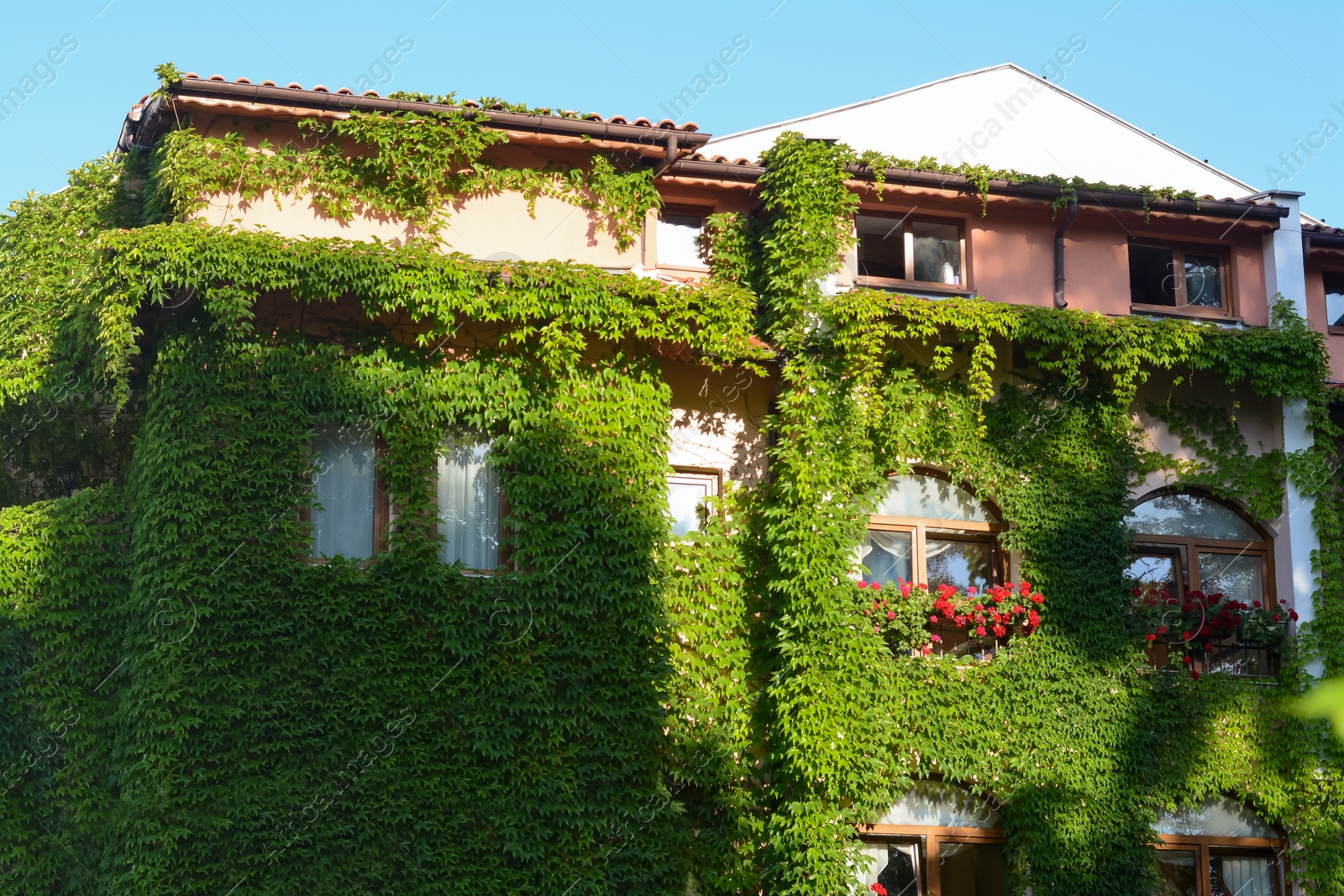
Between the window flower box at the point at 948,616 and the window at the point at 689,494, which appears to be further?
the window at the point at 689,494

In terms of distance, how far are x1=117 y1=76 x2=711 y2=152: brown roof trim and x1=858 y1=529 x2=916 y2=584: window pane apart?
17.7ft

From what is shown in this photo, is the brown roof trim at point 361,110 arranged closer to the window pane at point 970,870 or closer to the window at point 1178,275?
the window at point 1178,275

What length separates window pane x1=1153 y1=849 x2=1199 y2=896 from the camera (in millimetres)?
16375

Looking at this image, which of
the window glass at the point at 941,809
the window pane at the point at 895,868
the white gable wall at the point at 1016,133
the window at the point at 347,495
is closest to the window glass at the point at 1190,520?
the window glass at the point at 941,809

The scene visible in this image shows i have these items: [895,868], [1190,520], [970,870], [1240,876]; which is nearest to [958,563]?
[1190,520]

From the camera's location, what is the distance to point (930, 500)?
56.6ft

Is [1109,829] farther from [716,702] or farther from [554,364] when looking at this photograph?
[554,364]

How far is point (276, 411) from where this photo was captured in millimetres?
14750

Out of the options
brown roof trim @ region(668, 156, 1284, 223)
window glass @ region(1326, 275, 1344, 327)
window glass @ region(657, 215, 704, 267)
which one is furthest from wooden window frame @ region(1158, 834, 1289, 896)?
window glass @ region(657, 215, 704, 267)

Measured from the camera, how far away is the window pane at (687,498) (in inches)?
654

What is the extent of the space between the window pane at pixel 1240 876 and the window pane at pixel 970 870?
108 inches

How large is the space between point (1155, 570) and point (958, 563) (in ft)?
9.02

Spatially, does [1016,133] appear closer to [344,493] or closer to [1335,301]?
[1335,301]

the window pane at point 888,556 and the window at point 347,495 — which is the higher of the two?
the window at point 347,495
